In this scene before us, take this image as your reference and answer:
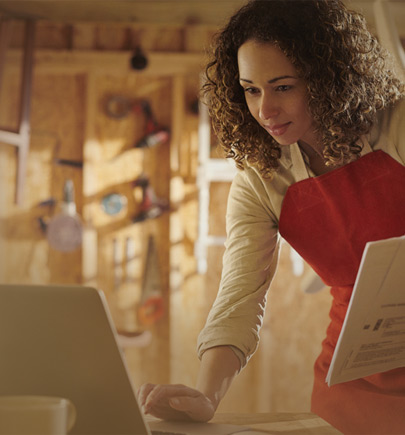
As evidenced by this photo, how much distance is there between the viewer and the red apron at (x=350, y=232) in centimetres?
120

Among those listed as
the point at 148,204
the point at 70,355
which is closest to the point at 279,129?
the point at 70,355

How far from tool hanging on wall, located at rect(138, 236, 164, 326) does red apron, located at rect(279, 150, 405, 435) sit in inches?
69.2

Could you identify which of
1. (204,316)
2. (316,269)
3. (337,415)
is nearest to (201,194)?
(204,316)

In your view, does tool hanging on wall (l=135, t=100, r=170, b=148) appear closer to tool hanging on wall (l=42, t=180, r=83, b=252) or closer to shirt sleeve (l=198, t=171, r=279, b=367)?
tool hanging on wall (l=42, t=180, r=83, b=252)

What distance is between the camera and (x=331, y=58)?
118cm

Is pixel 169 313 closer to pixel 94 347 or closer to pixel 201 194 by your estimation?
pixel 201 194

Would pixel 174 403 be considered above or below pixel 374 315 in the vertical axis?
below

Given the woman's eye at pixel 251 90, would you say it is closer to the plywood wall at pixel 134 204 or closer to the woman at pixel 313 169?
the woman at pixel 313 169

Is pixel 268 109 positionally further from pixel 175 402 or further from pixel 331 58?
pixel 175 402

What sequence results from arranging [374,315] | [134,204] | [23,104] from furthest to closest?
[134,204] < [23,104] < [374,315]

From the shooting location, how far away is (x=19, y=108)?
117 inches

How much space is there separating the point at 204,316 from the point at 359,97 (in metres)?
2.02

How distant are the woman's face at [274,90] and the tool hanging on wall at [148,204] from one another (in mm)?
1832

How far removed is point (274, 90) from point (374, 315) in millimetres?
522
